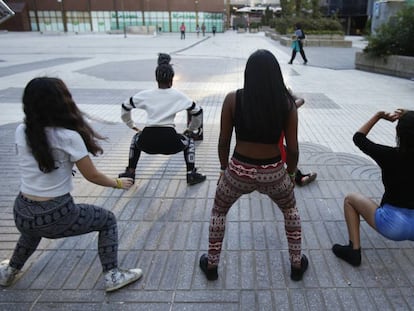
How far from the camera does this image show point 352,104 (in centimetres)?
933

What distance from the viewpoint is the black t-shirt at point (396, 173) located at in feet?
8.83

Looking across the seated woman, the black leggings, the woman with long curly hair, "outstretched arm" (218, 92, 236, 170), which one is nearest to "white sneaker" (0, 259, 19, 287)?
the woman with long curly hair

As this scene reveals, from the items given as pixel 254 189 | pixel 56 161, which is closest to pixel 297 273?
pixel 254 189

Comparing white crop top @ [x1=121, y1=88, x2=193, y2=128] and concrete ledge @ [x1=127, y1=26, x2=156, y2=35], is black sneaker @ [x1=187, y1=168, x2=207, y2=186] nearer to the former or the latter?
white crop top @ [x1=121, y1=88, x2=193, y2=128]

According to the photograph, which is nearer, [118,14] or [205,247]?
[205,247]

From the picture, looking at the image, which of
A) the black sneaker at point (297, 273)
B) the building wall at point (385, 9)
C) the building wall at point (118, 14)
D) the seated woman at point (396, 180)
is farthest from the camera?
the building wall at point (118, 14)

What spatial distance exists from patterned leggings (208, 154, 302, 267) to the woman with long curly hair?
0.66 meters

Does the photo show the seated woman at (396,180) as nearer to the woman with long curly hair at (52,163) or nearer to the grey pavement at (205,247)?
the grey pavement at (205,247)

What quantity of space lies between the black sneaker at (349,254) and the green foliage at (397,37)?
12517 millimetres

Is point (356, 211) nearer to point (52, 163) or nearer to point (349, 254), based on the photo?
point (349, 254)

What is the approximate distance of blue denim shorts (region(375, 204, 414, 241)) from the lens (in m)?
2.77

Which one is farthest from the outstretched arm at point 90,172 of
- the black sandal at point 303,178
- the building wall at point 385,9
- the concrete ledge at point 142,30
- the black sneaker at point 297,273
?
the concrete ledge at point 142,30

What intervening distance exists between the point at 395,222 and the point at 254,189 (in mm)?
1030

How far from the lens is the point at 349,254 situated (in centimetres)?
314
